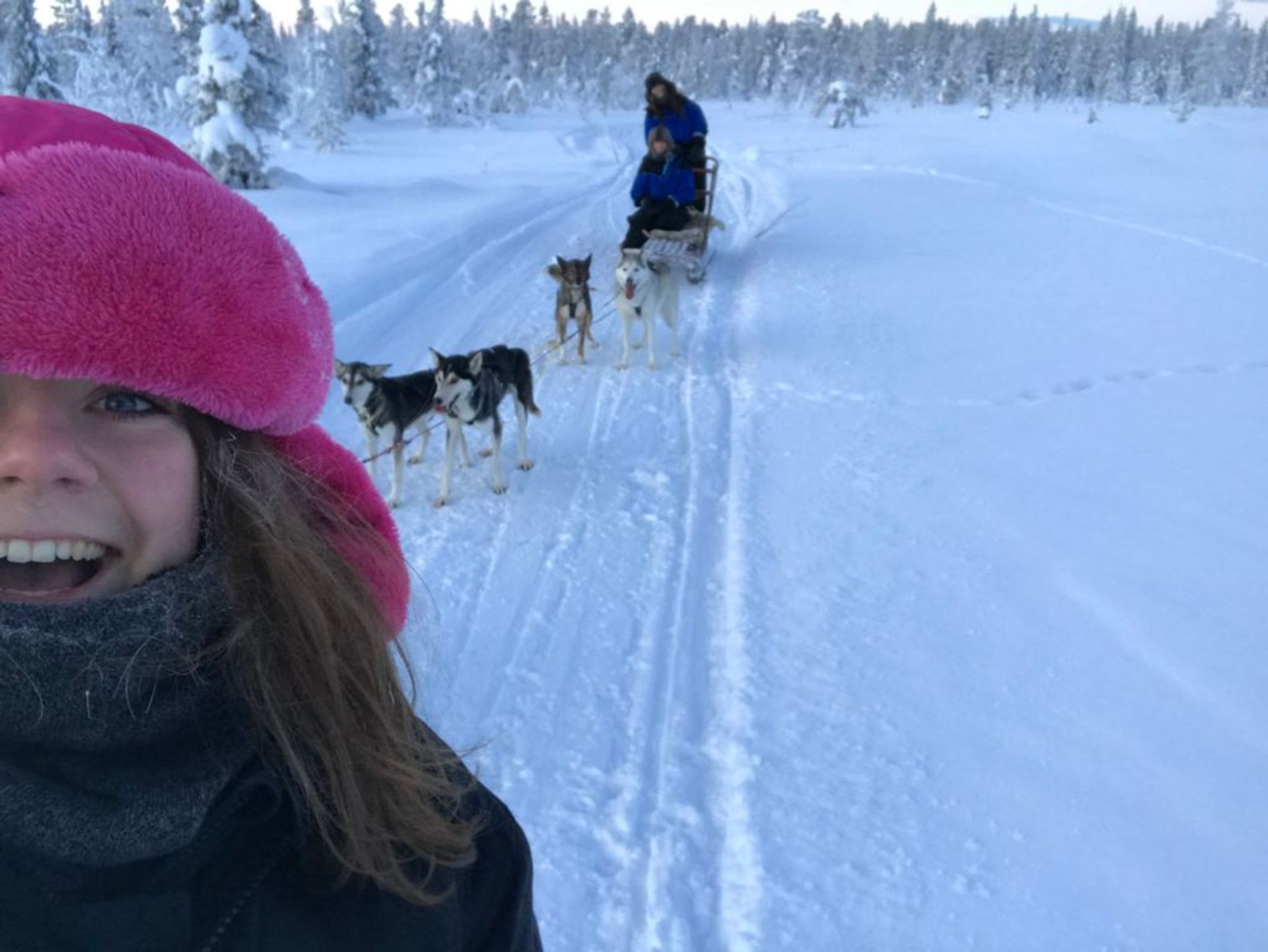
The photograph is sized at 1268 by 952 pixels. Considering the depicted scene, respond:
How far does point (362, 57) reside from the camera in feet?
155

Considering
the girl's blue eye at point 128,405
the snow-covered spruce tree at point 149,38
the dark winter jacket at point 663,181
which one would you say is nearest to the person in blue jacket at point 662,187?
the dark winter jacket at point 663,181

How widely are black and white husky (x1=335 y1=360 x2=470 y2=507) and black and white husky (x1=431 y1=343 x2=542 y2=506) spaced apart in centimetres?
12

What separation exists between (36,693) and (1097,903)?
113 inches

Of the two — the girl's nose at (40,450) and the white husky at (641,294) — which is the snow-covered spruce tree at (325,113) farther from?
the girl's nose at (40,450)

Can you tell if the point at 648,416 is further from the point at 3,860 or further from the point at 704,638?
the point at 3,860

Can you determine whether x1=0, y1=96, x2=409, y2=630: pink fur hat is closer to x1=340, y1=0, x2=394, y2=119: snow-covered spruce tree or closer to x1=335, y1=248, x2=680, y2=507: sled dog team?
x1=335, y1=248, x2=680, y2=507: sled dog team

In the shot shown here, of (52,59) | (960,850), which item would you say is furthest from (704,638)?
(52,59)

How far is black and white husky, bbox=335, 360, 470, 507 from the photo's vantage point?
4.96m

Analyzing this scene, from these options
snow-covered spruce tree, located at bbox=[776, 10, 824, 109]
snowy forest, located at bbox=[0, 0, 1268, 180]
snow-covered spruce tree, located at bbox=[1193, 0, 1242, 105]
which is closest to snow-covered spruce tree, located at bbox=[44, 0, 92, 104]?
snowy forest, located at bbox=[0, 0, 1268, 180]

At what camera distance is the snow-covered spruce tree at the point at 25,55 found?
26.8 metres

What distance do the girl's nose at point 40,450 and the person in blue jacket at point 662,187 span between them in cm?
943

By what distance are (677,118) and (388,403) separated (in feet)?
23.6

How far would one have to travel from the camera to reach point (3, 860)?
95 cm

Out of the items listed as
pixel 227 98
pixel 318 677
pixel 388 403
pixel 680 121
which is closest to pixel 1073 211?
pixel 680 121
